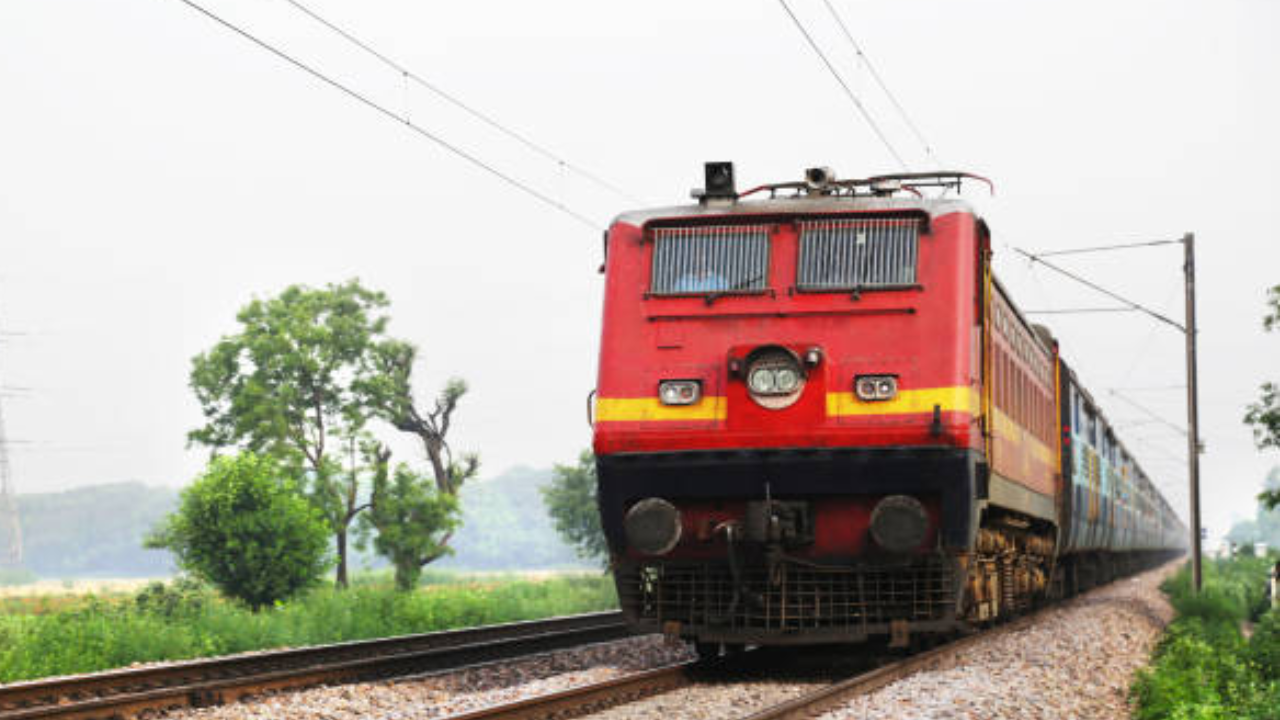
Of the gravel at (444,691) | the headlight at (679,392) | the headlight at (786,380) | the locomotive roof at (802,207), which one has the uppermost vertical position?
the locomotive roof at (802,207)

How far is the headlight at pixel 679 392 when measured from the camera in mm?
11680

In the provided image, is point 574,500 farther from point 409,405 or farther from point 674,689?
point 674,689

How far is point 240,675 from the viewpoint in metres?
12.9

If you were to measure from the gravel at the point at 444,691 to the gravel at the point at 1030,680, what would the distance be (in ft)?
8.99

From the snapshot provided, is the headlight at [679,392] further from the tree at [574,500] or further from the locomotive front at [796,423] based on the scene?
the tree at [574,500]

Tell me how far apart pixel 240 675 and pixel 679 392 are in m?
4.75

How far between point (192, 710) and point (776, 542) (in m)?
4.54

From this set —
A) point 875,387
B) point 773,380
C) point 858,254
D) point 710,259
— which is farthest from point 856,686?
point 710,259

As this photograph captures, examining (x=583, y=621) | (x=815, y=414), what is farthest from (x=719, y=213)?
(x=583, y=621)

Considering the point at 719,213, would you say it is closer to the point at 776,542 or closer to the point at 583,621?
the point at 776,542

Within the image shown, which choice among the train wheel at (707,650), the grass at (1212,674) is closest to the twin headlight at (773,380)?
the train wheel at (707,650)

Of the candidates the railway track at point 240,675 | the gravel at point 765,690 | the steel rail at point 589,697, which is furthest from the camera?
the railway track at point 240,675

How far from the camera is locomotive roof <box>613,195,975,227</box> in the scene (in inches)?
474

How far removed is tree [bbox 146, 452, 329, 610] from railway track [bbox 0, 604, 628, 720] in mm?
5971
